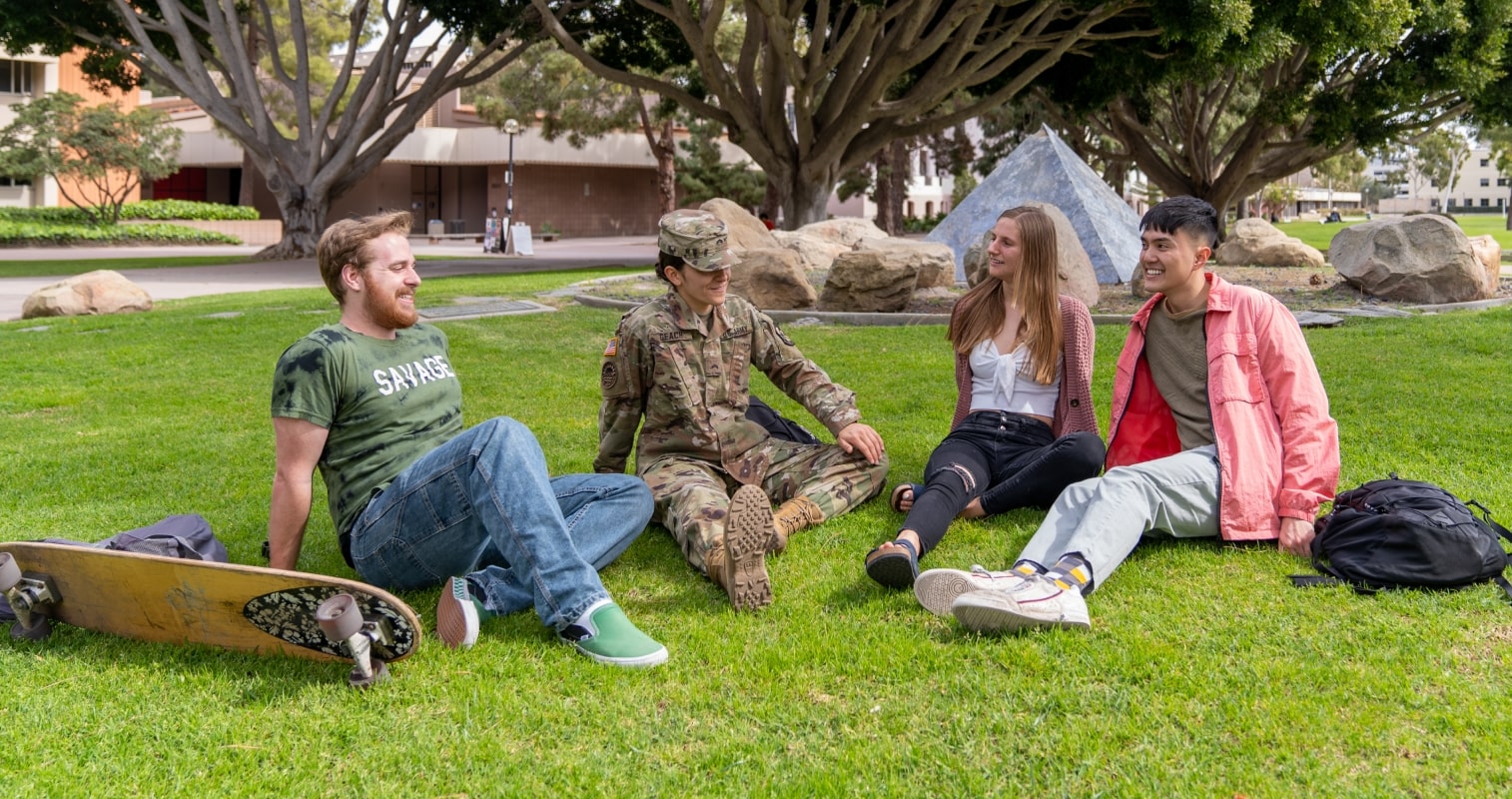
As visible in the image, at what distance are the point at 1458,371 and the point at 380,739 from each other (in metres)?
7.58

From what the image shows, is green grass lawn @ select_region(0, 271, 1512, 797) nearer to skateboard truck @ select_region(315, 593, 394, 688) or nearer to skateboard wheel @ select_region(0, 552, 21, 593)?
skateboard truck @ select_region(315, 593, 394, 688)

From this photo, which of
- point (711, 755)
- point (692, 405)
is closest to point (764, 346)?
point (692, 405)

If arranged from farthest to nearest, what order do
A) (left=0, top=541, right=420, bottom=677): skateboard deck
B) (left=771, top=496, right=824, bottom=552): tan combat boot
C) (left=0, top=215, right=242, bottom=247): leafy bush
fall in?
(left=0, top=215, right=242, bottom=247): leafy bush, (left=771, top=496, right=824, bottom=552): tan combat boot, (left=0, top=541, right=420, bottom=677): skateboard deck

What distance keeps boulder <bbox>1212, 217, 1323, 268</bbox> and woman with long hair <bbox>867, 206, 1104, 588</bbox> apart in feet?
51.9

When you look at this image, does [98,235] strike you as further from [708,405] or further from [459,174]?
[708,405]

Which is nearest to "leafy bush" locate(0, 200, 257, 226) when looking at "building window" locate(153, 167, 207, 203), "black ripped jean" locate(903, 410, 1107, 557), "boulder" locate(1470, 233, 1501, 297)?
"building window" locate(153, 167, 207, 203)

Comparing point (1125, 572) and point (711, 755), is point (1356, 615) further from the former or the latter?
point (711, 755)

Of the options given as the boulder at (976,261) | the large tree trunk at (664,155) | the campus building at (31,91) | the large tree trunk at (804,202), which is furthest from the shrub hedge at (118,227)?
the boulder at (976,261)

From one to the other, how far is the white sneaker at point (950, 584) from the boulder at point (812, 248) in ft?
44.3

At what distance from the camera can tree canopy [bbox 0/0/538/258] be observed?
22.4 meters

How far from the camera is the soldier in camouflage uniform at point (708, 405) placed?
4.58 metres

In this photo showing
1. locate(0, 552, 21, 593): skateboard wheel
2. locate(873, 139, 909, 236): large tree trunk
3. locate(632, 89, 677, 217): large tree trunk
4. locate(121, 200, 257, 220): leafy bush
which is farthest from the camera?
locate(632, 89, 677, 217): large tree trunk

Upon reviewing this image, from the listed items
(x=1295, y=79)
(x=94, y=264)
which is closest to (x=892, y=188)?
(x=1295, y=79)

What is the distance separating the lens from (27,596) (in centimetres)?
350
